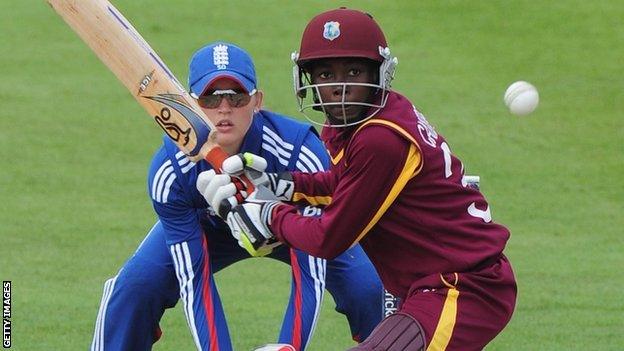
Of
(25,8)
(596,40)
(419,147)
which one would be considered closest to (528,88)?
(596,40)

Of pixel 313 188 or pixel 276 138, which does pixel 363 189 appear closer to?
pixel 313 188

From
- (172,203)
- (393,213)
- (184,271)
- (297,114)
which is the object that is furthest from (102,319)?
(297,114)

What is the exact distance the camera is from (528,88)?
11.1 m

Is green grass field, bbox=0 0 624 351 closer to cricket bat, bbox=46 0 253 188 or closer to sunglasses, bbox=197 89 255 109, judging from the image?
sunglasses, bbox=197 89 255 109

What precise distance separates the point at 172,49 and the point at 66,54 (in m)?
1.28

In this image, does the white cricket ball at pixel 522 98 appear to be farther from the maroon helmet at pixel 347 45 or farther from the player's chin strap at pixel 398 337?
the player's chin strap at pixel 398 337

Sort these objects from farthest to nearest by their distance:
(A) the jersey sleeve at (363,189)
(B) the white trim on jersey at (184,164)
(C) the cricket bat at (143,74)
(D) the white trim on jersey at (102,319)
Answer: (D) the white trim on jersey at (102,319) → (B) the white trim on jersey at (184,164) → (C) the cricket bat at (143,74) → (A) the jersey sleeve at (363,189)

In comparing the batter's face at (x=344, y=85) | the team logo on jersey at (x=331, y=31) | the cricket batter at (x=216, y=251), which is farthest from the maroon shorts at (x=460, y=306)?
the cricket batter at (x=216, y=251)

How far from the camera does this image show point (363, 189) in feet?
16.0

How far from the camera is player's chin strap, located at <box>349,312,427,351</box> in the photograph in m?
4.90

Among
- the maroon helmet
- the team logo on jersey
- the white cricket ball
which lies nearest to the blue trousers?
the maroon helmet

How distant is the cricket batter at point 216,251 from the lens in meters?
6.09

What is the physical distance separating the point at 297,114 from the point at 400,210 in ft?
29.2

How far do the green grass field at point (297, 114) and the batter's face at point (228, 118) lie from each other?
216 cm
